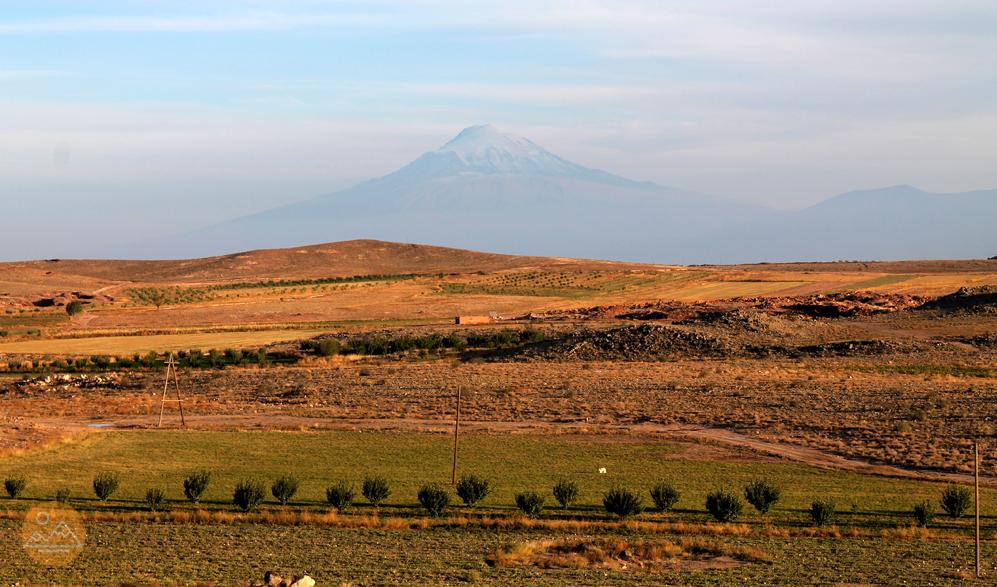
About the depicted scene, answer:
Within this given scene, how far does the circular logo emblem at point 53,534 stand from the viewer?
2616 cm

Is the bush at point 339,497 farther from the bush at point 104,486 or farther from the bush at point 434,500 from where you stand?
the bush at point 104,486

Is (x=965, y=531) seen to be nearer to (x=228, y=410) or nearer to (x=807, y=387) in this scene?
(x=807, y=387)

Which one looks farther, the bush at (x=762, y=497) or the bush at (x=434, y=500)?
the bush at (x=434, y=500)

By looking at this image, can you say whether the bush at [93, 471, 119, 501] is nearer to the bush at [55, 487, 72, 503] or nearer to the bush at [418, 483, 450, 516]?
the bush at [55, 487, 72, 503]

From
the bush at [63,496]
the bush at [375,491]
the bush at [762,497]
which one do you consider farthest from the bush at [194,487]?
the bush at [762,497]

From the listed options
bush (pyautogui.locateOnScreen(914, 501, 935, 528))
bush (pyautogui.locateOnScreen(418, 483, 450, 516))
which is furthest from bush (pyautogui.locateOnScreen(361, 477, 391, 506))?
bush (pyautogui.locateOnScreen(914, 501, 935, 528))

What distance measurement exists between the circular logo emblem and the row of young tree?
5.88 feet

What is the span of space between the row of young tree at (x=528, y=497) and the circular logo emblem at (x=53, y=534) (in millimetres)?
1792

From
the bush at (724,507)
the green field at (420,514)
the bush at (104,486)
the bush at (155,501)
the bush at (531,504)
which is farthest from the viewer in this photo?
the bush at (104,486)

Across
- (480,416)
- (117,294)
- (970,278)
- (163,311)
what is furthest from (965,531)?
(117,294)

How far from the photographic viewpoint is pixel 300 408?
174 feet

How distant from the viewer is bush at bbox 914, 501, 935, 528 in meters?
29.2

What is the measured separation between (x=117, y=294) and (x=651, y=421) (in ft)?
316

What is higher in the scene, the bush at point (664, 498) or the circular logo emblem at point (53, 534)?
the bush at point (664, 498)
